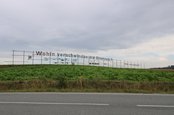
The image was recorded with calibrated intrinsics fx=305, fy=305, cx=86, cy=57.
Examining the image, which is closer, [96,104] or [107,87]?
[96,104]

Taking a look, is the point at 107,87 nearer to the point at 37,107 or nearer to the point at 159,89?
the point at 159,89

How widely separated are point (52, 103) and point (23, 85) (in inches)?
366

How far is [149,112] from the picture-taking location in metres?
9.48

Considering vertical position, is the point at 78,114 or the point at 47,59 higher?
the point at 47,59

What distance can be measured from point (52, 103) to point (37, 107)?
1.09m

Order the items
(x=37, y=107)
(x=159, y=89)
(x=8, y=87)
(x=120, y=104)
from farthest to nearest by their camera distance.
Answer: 1. (x=8, y=87)
2. (x=159, y=89)
3. (x=120, y=104)
4. (x=37, y=107)

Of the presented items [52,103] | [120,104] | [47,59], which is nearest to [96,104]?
[120,104]

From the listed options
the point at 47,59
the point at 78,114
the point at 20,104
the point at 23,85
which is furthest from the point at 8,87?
the point at 47,59

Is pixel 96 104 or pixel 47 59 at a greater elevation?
pixel 47 59

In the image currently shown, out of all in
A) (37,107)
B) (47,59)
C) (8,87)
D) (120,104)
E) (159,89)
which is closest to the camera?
(37,107)

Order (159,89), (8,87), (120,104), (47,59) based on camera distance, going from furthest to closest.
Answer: (47,59)
(8,87)
(159,89)
(120,104)

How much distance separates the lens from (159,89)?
754 inches

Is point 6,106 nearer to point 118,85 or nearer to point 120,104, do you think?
point 120,104

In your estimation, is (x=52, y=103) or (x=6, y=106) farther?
(x=52, y=103)
